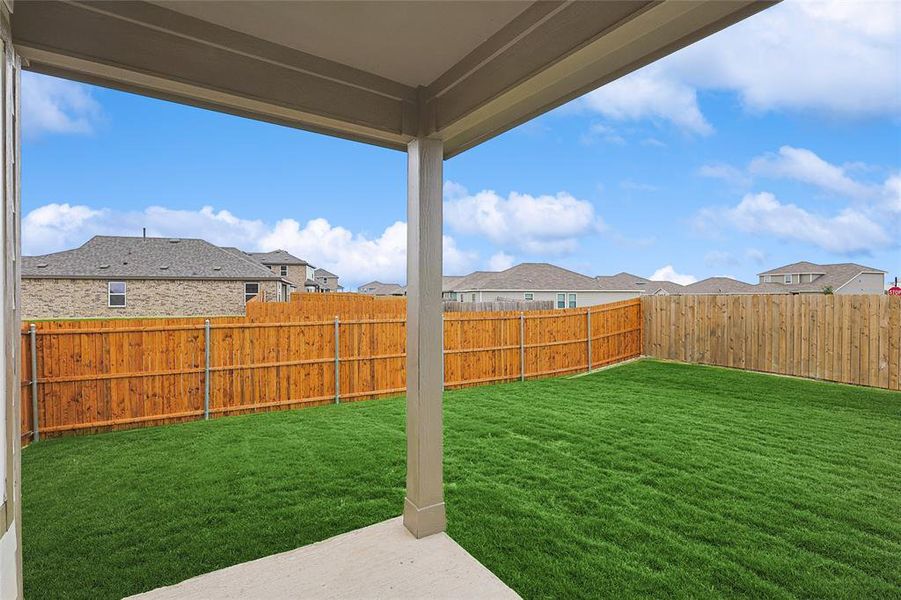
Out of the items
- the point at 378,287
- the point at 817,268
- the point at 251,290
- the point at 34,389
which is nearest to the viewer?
the point at 34,389

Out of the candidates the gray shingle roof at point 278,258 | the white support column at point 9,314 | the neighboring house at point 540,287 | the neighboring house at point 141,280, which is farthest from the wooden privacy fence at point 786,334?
the gray shingle roof at point 278,258

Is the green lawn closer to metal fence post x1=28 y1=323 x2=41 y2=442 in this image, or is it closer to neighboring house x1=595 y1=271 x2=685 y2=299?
metal fence post x1=28 y1=323 x2=41 y2=442

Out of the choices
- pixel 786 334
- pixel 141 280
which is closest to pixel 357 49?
pixel 786 334

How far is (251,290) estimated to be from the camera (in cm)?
1822

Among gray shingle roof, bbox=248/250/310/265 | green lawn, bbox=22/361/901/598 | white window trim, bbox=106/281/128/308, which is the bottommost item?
green lawn, bbox=22/361/901/598

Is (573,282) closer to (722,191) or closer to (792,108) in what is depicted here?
(722,191)

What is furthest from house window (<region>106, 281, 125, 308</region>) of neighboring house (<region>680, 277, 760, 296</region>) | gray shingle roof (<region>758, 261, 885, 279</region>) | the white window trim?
gray shingle roof (<region>758, 261, 885, 279</region>)

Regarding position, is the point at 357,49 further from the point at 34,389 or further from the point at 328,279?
the point at 328,279

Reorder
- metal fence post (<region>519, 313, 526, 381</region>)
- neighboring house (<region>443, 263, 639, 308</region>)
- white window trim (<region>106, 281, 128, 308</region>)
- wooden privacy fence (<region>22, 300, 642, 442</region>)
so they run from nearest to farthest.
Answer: wooden privacy fence (<region>22, 300, 642, 442</region>)
metal fence post (<region>519, 313, 526, 381</region>)
white window trim (<region>106, 281, 128, 308</region>)
neighboring house (<region>443, 263, 639, 308</region>)

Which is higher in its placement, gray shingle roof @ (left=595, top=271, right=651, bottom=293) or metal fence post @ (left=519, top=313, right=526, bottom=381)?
gray shingle roof @ (left=595, top=271, right=651, bottom=293)

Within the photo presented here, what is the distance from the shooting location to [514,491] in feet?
10.5

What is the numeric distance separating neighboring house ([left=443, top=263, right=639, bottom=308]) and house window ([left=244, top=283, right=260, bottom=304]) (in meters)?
10.1

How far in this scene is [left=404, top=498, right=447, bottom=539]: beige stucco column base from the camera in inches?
97.0

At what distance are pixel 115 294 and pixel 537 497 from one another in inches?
687
